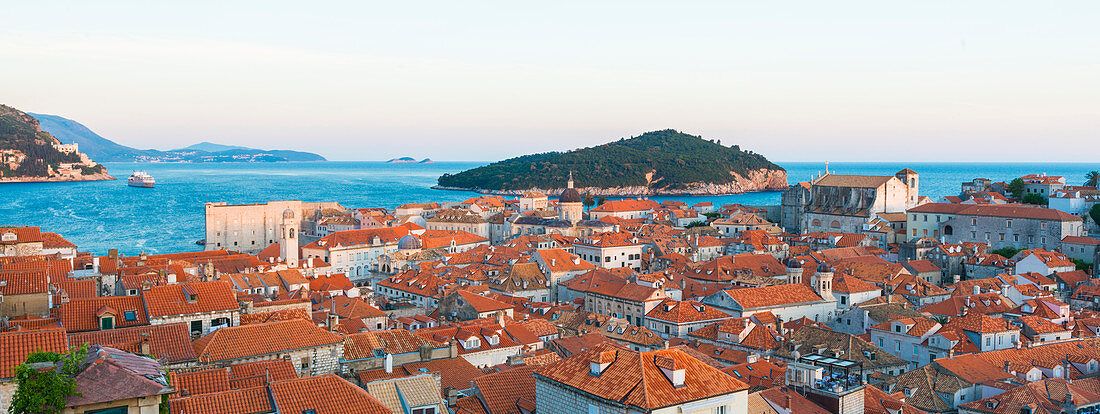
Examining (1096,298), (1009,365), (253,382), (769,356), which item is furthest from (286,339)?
(1096,298)

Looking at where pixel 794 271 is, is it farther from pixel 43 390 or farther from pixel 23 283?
pixel 43 390

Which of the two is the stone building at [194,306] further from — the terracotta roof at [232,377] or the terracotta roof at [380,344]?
the terracotta roof at [232,377]

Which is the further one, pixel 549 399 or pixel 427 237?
pixel 427 237

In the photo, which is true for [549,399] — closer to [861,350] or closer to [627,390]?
[627,390]

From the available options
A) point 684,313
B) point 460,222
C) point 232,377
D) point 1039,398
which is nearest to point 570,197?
point 460,222

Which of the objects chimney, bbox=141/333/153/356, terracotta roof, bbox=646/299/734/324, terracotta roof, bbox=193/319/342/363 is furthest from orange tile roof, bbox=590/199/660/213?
chimney, bbox=141/333/153/356

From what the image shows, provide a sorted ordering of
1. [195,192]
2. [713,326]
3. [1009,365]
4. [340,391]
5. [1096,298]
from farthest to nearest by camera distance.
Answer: [195,192] → [1096,298] → [713,326] → [1009,365] → [340,391]

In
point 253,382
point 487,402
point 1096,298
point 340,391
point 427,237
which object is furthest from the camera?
point 427,237
